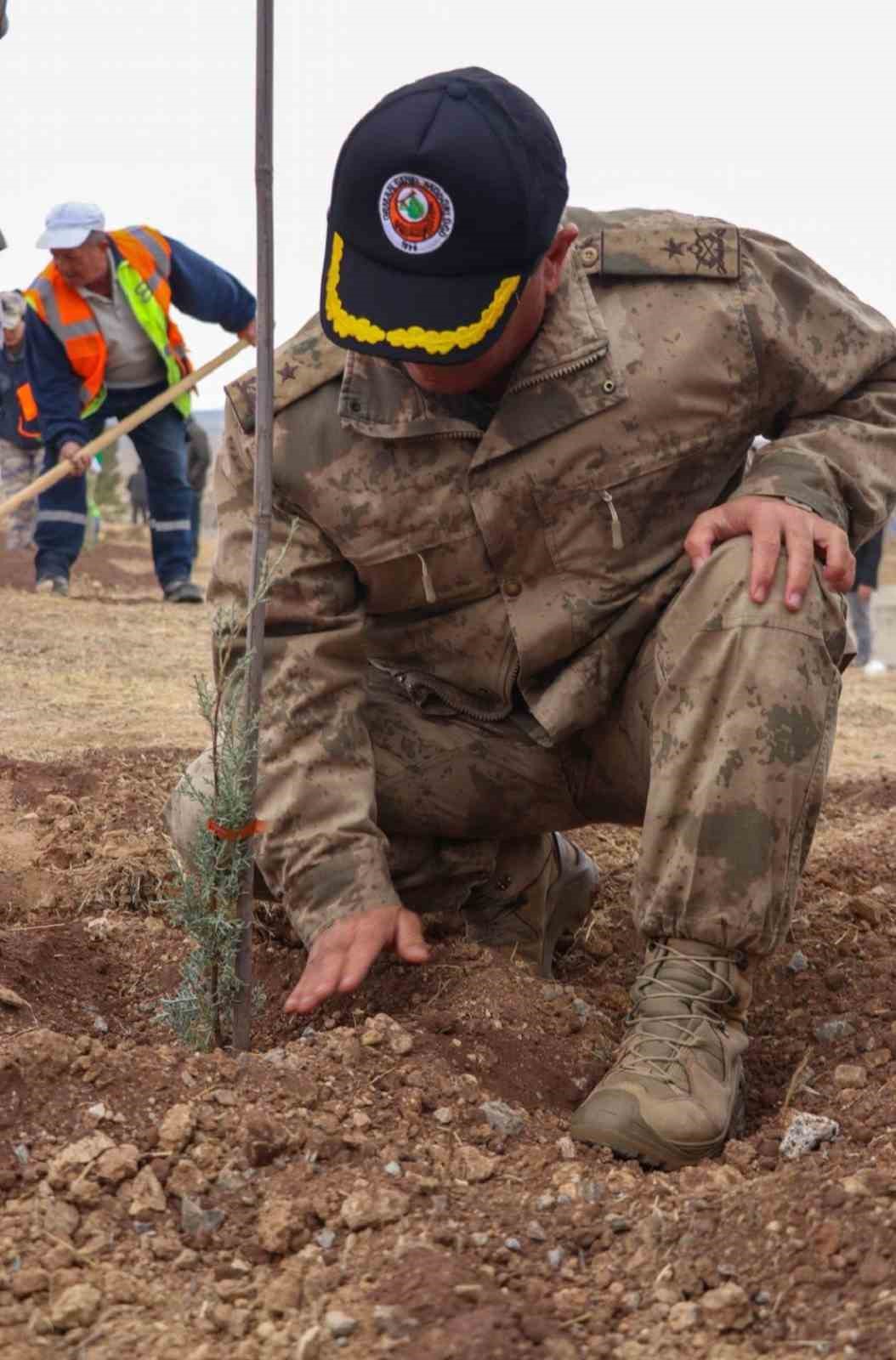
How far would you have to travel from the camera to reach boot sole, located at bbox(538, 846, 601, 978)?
9.44 ft

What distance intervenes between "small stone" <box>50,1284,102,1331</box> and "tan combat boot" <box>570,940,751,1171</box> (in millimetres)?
657

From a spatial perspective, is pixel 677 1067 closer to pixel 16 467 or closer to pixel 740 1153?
pixel 740 1153

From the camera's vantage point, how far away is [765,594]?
2.10 m

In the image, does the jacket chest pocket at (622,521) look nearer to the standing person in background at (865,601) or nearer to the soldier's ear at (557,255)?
the soldier's ear at (557,255)

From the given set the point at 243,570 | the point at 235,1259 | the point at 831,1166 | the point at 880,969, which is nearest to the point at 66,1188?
the point at 235,1259

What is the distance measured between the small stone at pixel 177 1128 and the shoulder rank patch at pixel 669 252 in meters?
1.37

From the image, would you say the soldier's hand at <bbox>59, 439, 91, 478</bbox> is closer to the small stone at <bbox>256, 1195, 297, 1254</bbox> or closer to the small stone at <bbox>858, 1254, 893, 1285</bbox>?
the small stone at <bbox>256, 1195, 297, 1254</bbox>

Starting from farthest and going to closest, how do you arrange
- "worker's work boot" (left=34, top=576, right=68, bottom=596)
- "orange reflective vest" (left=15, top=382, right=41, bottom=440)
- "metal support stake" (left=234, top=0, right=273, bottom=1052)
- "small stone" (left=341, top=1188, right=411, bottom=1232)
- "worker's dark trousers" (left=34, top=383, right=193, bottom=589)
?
"orange reflective vest" (left=15, top=382, right=41, bottom=440) < "worker's work boot" (left=34, top=576, right=68, bottom=596) < "worker's dark trousers" (left=34, top=383, right=193, bottom=589) < "metal support stake" (left=234, top=0, right=273, bottom=1052) < "small stone" (left=341, top=1188, right=411, bottom=1232)

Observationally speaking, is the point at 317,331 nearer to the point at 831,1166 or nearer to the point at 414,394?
the point at 414,394

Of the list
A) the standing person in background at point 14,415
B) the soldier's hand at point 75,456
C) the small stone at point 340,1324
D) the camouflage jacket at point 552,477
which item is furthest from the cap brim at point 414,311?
the standing person in background at point 14,415

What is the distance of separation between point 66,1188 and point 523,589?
3.93ft

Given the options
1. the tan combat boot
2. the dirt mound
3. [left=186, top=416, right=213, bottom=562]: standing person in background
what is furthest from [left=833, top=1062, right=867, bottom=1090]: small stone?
[left=186, top=416, right=213, bottom=562]: standing person in background

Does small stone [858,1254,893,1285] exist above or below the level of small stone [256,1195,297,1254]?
above

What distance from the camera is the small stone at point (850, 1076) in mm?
2096
